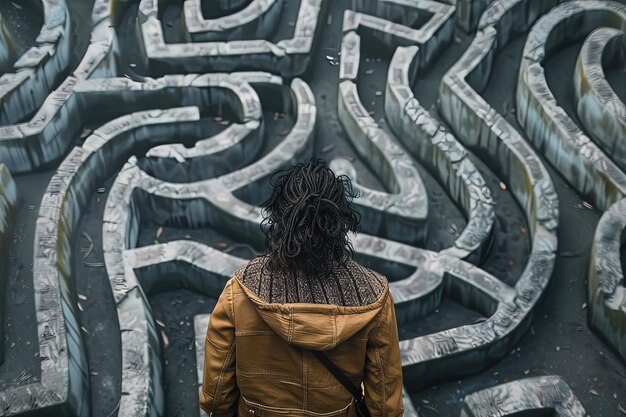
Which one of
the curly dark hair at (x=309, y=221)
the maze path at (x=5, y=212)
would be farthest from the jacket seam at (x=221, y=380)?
the maze path at (x=5, y=212)

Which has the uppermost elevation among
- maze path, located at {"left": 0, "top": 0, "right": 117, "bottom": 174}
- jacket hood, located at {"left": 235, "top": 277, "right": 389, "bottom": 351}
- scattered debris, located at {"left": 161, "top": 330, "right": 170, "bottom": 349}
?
jacket hood, located at {"left": 235, "top": 277, "right": 389, "bottom": 351}

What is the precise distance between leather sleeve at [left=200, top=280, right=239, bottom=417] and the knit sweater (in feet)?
0.54

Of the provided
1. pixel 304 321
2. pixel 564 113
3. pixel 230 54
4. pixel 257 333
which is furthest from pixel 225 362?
pixel 230 54

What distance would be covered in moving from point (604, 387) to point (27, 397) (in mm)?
4256

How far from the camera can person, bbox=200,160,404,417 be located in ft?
13.0

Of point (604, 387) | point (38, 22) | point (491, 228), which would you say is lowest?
point (604, 387)

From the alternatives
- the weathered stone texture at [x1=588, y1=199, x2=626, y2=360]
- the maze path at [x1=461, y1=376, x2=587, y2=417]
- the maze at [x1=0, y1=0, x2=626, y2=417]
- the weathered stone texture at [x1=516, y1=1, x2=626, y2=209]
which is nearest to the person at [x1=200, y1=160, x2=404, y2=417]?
the maze path at [x1=461, y1=376, x2=587, y2=417]

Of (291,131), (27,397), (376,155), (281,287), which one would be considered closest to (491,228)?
(376,155)

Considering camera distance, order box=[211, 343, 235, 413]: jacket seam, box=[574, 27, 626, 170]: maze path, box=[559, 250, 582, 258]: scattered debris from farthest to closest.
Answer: box=[574, 27, 626, 170]: maze path, box=[559, 250, 582, 258]: scattered debris, box=[211, 343, 235, 413]: jacket seam

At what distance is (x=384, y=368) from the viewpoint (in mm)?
4277

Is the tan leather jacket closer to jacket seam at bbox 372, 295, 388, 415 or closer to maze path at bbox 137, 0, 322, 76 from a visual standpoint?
jacket seam at bbox 372, 295, 388, 415

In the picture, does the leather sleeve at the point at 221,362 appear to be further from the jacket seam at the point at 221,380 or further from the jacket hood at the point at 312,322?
the jacket hood at the point at 312,322

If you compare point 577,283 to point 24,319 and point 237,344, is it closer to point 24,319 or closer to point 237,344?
point 237,344

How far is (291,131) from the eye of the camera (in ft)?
25.8
